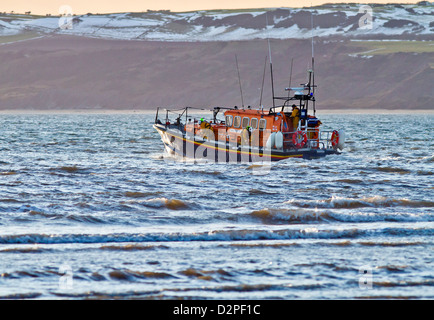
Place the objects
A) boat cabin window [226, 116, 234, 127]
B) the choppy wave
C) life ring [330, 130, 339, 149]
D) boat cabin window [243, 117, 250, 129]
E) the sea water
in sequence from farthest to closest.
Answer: life ring [330, 130, 339, 149] → boat cabin window [226, 116, 234, 127] → boat cabin window [243, 117, 250, 129] → the choppy wave → the sea water

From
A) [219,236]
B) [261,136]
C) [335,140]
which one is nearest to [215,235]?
[219,236]

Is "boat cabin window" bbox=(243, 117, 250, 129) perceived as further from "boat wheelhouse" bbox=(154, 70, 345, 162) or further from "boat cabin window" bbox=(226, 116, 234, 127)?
"boat cabin window" bbox=(226, 116, 234, 127)

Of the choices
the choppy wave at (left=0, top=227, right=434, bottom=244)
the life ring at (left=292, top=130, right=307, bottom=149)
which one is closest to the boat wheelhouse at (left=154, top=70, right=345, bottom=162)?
the life ring at (left=292, top=130, right=307, bottom=149)

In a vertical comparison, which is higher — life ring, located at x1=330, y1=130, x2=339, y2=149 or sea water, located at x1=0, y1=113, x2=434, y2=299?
life ring, located at x1=330, y1=130, x2=339, y2=149

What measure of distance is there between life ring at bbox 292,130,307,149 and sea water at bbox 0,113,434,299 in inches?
146

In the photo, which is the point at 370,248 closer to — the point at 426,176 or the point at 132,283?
the point at 132,283

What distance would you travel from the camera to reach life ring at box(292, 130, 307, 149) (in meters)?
32.0

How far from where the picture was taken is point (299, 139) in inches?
1264

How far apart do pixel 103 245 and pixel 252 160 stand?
17.9 metres

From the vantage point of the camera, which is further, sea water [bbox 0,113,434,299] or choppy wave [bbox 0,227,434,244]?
choppy wave [bbox 0,227,434,244]

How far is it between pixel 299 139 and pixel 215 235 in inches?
700

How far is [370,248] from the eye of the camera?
1370 cm
